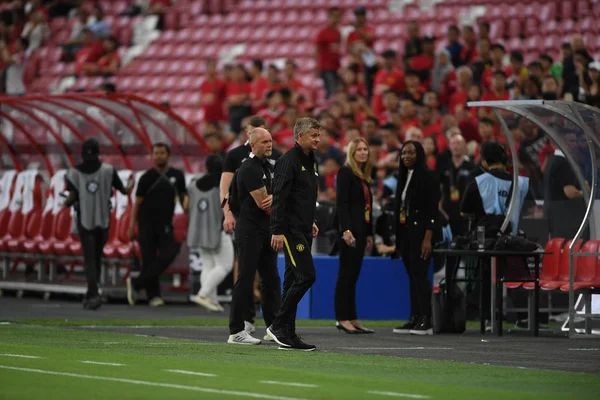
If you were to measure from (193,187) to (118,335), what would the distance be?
224 inches

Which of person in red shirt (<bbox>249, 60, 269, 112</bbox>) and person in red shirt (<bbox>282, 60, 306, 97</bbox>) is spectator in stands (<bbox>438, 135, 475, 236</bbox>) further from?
person in red shirt (<bbox>249, 60, 269, 112</bbox>)

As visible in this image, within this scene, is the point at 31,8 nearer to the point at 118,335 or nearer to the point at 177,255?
the point at 177,255

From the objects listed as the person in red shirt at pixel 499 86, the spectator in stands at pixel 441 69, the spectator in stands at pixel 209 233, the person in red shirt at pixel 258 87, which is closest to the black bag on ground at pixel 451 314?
the spectator in stands at pixel 209 233

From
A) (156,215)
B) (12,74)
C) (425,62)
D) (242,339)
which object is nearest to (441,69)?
(425,62)

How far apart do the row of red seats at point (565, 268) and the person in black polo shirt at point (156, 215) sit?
6292 mm

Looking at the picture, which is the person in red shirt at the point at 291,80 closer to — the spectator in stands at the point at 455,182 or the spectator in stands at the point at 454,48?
the spectator in stands at the point at 454,48

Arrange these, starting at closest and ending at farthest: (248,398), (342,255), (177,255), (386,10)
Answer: (248,398) → (342,255) → (177,255) → (386,10)

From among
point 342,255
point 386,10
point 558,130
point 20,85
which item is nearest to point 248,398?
point 342,255

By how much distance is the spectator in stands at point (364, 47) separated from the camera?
27.2 metres

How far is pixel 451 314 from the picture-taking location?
53.3 ft

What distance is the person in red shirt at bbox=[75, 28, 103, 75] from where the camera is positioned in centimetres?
3530

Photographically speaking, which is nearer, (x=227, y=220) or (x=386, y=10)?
(x=227, y=220)

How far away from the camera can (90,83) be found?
3484cm

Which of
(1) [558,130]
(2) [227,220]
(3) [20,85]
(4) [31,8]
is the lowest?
(2) [227,220]
